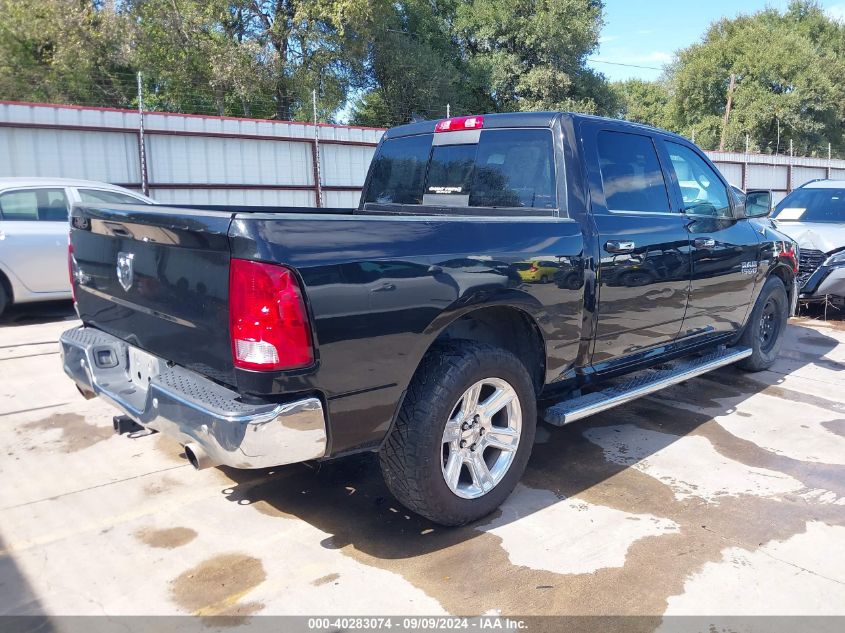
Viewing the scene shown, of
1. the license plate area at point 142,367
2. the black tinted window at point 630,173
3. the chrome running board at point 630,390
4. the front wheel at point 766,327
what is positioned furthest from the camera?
the front wheel at point 766,327

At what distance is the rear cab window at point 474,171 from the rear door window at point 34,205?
195 inches

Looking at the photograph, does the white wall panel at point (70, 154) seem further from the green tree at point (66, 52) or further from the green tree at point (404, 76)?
the green tree at point (404, 76)

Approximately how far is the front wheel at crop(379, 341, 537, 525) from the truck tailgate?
83 centimetres

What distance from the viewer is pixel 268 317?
2.53 metres

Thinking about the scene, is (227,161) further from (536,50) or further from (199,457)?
(536,50)

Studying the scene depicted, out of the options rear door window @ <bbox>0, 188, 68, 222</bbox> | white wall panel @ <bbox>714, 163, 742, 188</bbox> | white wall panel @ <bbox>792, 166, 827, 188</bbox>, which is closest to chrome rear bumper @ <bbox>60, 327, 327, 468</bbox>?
rear door window @ <bbox>0, 188, 68, 222</bbox>

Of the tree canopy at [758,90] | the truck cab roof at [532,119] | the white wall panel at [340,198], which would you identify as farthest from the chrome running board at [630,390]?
the tree canopy at [758,90]

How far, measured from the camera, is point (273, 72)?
79.0 ft

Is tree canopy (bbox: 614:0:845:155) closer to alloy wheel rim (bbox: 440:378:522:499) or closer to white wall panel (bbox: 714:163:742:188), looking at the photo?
white wall panel (bbox: 714:163:742:188)

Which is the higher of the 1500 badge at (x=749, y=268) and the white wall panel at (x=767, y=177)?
the white wall panel at (x=767, y=177)

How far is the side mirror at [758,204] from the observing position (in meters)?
5.26

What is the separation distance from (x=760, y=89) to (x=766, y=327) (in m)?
37.1

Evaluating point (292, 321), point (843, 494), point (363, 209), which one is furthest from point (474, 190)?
point (843, 494)

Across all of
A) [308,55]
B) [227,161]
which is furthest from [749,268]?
[308,55]
